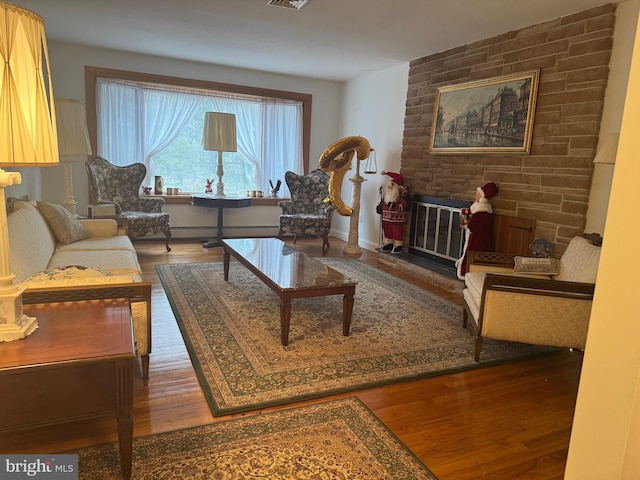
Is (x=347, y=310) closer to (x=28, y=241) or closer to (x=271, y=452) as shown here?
(x=271, y=452)

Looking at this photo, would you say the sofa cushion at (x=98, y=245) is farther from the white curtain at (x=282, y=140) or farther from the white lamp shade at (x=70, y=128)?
the white curtain at (x=282, y=140)

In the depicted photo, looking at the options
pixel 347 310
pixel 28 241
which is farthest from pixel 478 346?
pixel 28 241

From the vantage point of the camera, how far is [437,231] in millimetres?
4996

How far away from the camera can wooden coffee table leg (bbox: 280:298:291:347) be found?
2.76 m

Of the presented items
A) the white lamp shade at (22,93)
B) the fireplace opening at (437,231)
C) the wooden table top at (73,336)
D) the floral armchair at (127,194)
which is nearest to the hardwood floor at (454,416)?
the wooden table top at (73,336)

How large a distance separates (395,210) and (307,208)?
146cm

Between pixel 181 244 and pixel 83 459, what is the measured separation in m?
4.48

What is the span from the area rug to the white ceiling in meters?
2.49

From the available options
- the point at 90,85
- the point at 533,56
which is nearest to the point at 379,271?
the point at 533,56

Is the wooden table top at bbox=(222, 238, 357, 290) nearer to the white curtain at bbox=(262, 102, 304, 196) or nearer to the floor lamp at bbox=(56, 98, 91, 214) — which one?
the floor lamp at bbox=(56, 98, 91, 214)

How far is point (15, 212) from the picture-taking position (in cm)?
290

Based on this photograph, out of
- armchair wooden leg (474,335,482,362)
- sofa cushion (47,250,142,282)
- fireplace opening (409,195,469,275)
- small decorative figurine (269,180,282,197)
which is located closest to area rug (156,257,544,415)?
armchair wooden leg (474,335,482,362)

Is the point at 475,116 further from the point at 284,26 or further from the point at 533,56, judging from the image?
the point at 284,26

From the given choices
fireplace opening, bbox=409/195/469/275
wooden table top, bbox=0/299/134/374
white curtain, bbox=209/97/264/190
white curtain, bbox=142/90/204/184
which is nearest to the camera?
wooden table top, bbox=0/299/134/374
